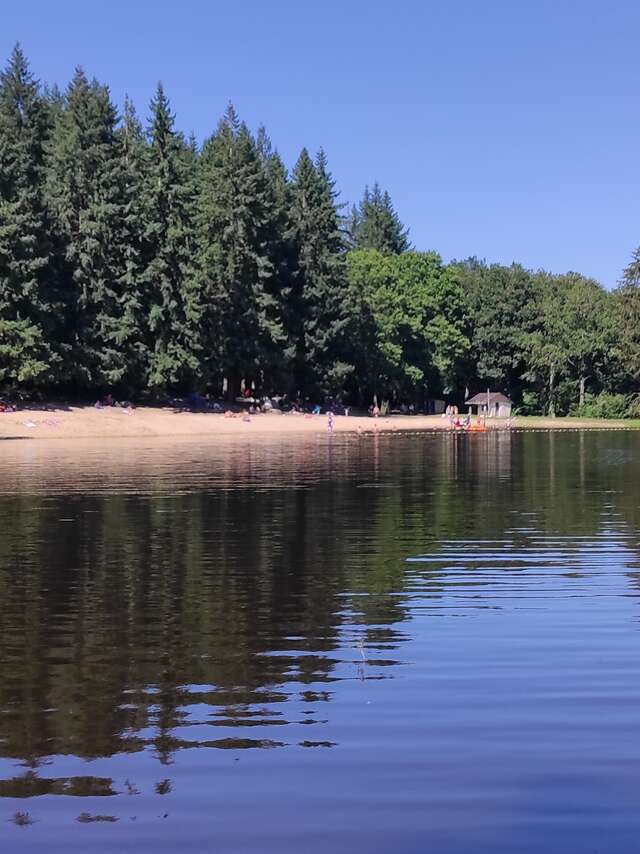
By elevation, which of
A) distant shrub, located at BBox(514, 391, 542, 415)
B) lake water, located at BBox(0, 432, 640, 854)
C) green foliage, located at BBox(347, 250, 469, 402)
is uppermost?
green foliage, located at BBox(347, 250, 469, 402)

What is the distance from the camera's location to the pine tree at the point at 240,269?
82.9m

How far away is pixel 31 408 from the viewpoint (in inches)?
2657

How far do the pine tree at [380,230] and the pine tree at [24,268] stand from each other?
67.5 metres

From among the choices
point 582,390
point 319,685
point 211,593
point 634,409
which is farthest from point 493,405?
point 319,685

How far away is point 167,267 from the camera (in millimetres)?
77062

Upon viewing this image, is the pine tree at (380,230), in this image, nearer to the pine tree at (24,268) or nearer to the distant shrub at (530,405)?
the distant shrub at (530,405)

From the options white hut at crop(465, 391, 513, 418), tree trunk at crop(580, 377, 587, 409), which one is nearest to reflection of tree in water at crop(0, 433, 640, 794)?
white hut at crop(465, 391, 513, 418)

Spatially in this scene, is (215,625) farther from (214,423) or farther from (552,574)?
(214,423)

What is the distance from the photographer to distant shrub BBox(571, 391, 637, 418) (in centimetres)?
10550

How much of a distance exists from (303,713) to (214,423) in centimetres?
6426

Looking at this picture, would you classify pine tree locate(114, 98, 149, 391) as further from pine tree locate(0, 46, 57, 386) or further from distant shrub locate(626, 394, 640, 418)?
distant shrub locate(626, 394, 640, 418)

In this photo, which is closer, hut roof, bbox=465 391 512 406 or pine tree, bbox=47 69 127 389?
pine tree, bbox=47 69 127 389

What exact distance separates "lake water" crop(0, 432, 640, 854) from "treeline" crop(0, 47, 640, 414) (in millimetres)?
50619

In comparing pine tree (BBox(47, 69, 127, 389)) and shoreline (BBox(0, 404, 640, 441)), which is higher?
pine tree (BBox(47, 69, 127, 389))
